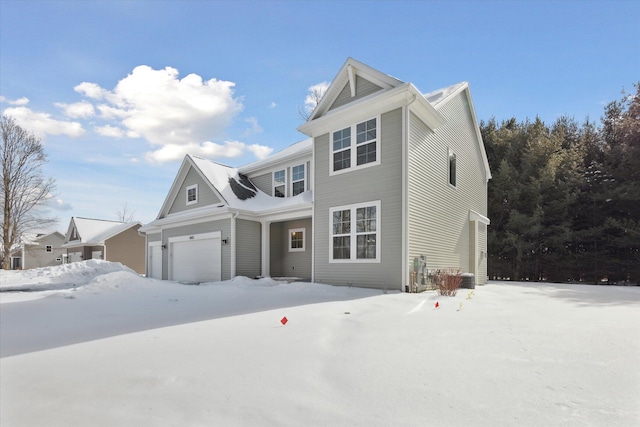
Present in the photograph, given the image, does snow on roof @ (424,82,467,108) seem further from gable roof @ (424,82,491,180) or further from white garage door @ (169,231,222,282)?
white garage door @ (169,231,222,282)

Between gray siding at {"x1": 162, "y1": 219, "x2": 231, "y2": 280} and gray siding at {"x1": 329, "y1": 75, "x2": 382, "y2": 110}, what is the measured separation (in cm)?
651

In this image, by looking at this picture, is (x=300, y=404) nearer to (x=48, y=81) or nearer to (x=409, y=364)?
(x=409, y=364)

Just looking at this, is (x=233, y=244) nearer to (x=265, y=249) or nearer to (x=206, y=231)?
(x=265, y=249)

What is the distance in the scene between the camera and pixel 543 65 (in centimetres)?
1241

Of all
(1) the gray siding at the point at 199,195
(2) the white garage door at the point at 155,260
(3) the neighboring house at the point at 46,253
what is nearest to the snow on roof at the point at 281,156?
(1) the gray siding at the point at 199,195

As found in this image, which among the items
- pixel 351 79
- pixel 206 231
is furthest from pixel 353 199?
pixel 206 231

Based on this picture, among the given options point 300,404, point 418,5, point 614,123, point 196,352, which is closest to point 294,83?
point 418,5

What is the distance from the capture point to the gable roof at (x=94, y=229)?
100 feet

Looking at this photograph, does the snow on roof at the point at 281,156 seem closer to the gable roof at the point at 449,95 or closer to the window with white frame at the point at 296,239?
the window with white frame at the point at 296,239

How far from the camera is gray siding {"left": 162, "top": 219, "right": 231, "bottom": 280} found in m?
14.5

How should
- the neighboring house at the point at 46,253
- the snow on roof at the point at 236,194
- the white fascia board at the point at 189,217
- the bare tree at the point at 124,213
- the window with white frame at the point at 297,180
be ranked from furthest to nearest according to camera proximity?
the bare tree at the point at 124,213 → the neighboring house at the point at 46,253 → the window with white frame at the point at 297,180 → the white fascia board at the point at 189,217 → the snow on roof at the point at 236,194

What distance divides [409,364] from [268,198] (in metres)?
13.5

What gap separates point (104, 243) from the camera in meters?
30.0

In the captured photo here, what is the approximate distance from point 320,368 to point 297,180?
1253 cm
